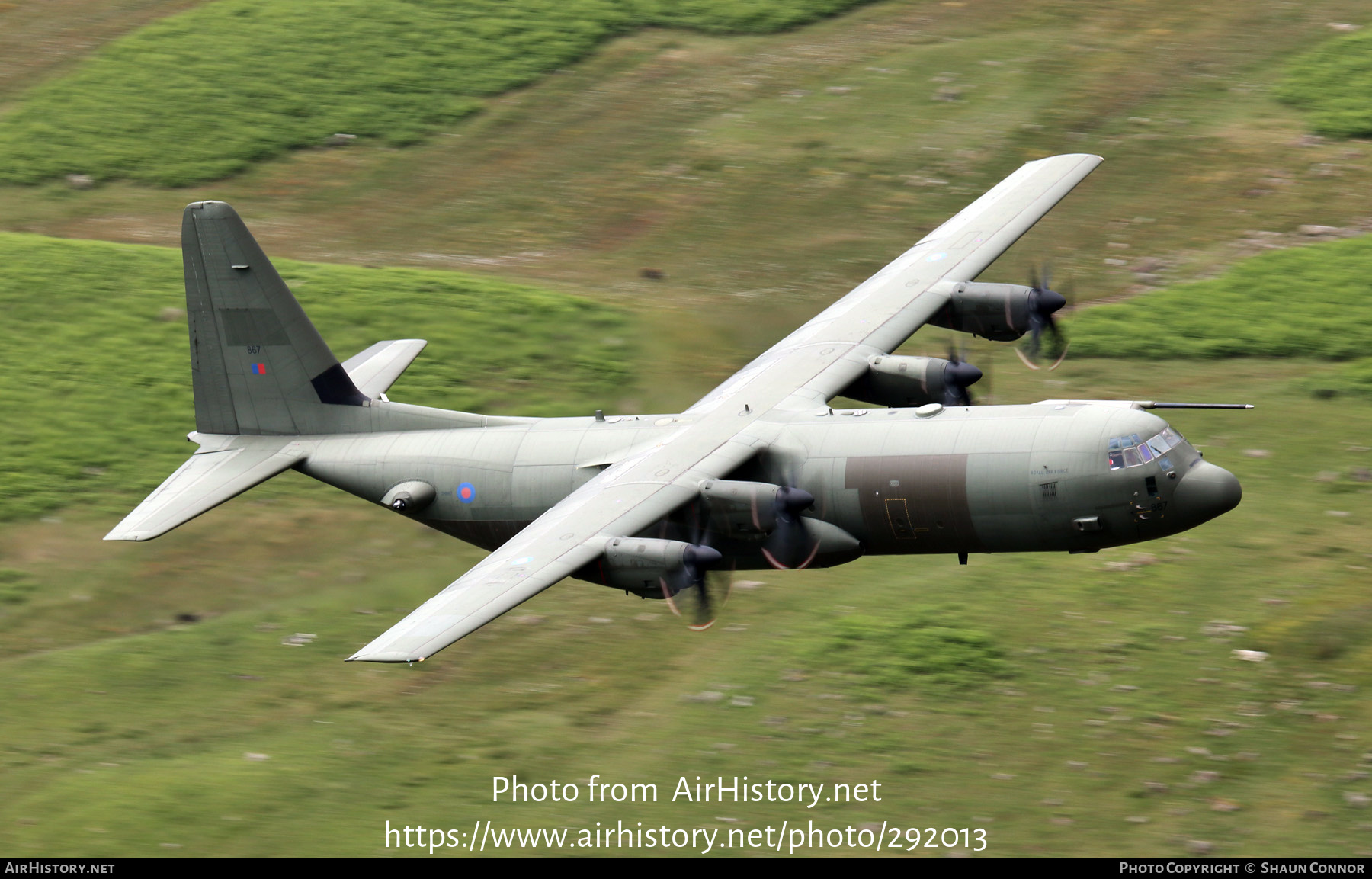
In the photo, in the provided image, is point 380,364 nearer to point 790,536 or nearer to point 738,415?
point 738,415

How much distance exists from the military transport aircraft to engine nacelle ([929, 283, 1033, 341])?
5 centimetres

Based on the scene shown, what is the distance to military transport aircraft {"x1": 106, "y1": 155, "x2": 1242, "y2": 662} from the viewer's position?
93.8 ft

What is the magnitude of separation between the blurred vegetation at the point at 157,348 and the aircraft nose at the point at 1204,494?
1791 centimetres

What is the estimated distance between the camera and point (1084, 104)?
2275 inches

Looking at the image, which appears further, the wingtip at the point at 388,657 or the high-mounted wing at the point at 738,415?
the high-mounted wing at the point at 738,415

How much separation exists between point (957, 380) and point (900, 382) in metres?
1.19

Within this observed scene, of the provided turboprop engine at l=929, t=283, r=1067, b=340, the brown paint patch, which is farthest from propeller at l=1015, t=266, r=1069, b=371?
the brown paint patch

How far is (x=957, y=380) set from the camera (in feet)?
111

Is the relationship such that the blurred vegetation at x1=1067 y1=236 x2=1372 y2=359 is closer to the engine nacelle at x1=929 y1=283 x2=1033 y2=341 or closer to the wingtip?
the engine nacelle at x1=929 y1=283 x2=1033 y2=341

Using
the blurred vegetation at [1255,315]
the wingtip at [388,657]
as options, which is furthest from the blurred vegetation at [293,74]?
the wingtip at [388,657]

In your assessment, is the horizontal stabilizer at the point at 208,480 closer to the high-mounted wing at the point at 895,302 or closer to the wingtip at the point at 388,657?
the wingtip at the point at 388,657

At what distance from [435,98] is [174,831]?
4022 cm

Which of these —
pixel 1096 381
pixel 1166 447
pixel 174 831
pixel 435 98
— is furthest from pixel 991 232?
Answer: pixel 435 98

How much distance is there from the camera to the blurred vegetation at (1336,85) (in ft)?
182
